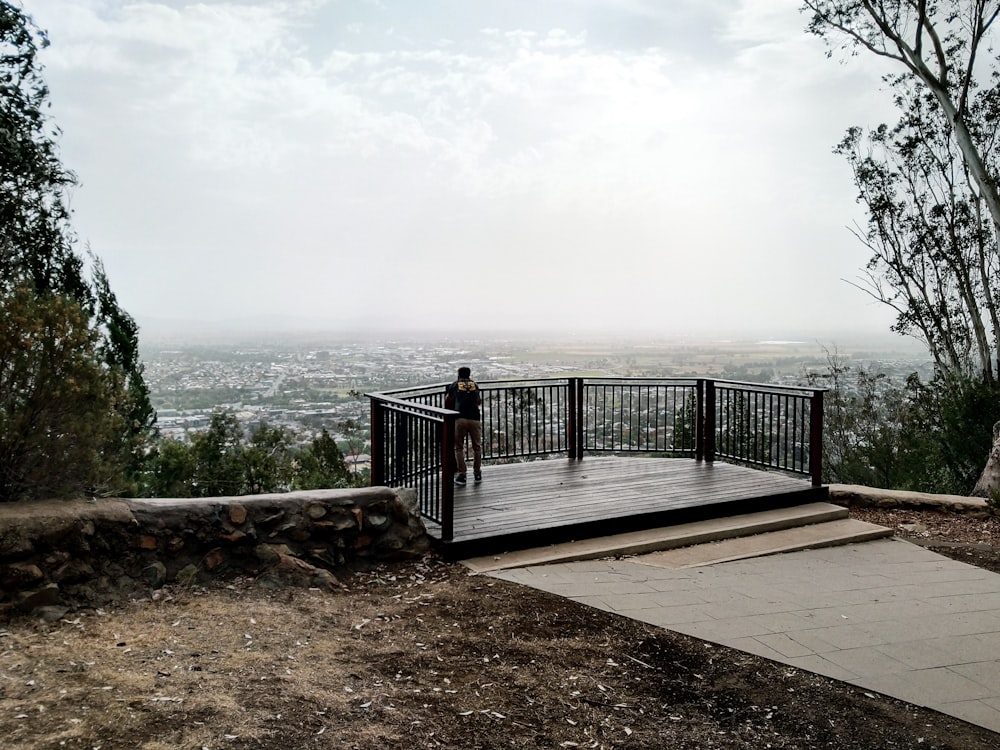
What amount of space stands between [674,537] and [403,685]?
11.0 feet

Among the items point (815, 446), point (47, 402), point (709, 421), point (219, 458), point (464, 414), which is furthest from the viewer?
point (219, 458)

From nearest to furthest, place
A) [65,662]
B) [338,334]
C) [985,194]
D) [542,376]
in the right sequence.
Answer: [65,662] < [542,376] < [985,194] < [338,334]

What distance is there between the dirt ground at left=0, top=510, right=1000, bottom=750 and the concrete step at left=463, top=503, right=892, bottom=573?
95 centimetres

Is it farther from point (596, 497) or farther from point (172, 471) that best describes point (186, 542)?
point (172, 471)

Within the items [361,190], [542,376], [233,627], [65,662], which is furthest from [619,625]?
[361,190]

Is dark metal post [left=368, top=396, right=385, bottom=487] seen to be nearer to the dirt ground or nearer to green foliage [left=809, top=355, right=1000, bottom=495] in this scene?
the dirt ground

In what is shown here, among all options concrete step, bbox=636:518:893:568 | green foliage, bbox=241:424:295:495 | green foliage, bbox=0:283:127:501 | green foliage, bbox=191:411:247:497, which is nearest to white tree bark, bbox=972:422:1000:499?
concrete step, bbox=636:518:893:568

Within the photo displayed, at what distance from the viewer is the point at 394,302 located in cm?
3609

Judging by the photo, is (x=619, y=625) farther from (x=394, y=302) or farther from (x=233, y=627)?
(x=394, y=302)

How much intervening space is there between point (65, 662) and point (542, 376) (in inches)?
235

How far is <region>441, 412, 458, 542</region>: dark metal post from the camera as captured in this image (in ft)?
17.5

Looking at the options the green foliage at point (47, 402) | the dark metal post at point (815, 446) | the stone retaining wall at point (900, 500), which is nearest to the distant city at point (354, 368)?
the dark metal post at point (815, 446)

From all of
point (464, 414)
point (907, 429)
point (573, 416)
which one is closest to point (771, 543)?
point (464, 414)

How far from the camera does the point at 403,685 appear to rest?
323 centimetres
